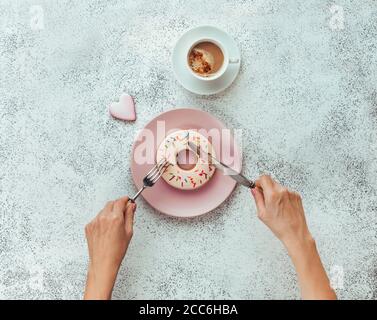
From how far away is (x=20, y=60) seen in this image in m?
1.30

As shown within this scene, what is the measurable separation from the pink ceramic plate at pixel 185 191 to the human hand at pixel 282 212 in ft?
0.31

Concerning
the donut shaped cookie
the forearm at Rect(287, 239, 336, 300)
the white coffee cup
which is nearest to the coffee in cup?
the white coffee cup

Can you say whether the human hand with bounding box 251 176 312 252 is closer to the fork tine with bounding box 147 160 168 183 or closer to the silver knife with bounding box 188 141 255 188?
the silver knife with bounding box 188 141 255 188

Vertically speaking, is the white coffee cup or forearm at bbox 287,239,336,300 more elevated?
the white coffee cup

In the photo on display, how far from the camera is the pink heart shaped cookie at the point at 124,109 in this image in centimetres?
127

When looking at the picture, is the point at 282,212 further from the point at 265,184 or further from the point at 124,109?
the point at 124,109

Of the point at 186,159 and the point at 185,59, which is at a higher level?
the point at 185,59

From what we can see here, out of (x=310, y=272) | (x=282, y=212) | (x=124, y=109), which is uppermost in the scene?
(x=124, y=109)

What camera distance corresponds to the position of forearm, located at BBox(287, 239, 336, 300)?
1.13 m

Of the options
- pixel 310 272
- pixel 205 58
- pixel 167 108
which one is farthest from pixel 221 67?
pixel 310 272

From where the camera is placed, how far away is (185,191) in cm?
124

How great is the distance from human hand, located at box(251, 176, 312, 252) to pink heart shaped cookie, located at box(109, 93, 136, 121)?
34 centimetres

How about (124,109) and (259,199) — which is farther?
(124,109)

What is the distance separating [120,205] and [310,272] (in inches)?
16.9
